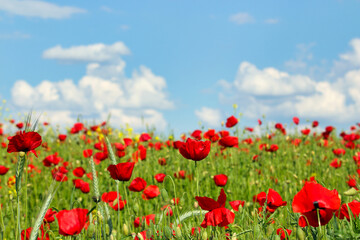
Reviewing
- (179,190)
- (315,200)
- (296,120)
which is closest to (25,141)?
(315,200)

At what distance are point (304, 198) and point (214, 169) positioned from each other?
339 cm

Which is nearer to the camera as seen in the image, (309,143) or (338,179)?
(338,179)

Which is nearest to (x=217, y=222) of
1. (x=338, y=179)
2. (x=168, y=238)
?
(x=168, y=238)

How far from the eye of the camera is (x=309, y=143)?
305 inches

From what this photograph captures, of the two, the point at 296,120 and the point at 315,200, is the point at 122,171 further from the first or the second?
the point at 296,120

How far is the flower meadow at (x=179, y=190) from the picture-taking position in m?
1.66

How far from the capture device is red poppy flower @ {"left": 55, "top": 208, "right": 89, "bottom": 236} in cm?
170

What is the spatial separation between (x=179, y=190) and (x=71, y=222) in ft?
8.90

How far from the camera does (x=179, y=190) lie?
436 centimetres

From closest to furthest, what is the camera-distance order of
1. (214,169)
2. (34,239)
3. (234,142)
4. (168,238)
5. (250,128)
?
(34,239), (168,238), (234,142), (214,169), (250,128)

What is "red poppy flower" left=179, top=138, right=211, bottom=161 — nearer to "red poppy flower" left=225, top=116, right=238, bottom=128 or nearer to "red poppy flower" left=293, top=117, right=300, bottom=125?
"red poppy flower" left=225, top=116, right=238, bottom=128

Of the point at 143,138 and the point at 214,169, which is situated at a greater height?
the point at 143,138

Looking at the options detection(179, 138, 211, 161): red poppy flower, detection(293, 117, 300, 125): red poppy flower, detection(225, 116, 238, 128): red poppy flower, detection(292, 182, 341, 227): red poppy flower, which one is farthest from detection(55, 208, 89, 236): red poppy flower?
detection(293, 117, 300, 125): red poppy flower

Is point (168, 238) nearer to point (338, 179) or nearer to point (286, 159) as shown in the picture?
point (338, 179)
